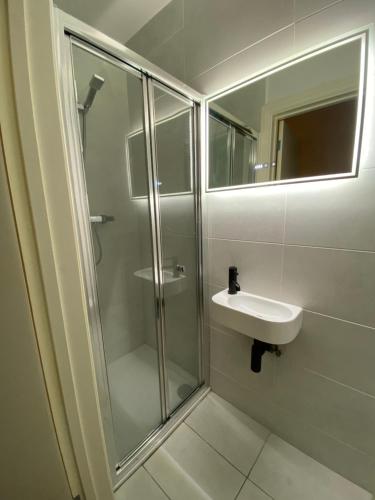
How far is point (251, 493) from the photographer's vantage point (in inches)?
39.6

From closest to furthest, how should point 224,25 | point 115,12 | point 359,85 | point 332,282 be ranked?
point 359,85 < point 332,282 < point 224,25 < point 115,12

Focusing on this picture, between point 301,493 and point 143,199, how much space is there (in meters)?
1.78

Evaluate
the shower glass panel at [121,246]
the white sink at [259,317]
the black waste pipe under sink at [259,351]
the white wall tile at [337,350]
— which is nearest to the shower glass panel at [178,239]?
the shower glass panel at [121,246]

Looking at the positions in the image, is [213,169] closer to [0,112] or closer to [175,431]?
[0,112]

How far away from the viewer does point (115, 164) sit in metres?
1.37

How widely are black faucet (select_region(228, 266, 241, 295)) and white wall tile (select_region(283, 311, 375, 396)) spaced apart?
38cm

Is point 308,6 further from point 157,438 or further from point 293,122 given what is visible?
point 157,438

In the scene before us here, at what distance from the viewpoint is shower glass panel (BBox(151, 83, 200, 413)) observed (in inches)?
49.0

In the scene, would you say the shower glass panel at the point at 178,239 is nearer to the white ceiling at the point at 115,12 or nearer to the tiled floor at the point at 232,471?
the tiled floor at the point at 232,471

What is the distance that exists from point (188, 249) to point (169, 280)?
258mm

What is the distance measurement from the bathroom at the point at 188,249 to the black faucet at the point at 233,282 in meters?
0.01

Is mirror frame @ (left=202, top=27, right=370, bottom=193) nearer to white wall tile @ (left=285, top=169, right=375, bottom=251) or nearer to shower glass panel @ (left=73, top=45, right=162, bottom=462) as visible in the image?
white wall tile @ (left=285, top=169, right=375, bottom=251)

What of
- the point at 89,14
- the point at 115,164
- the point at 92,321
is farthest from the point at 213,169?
the point at 89,14

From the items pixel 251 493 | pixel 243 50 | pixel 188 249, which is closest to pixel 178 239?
pixel 188 249
